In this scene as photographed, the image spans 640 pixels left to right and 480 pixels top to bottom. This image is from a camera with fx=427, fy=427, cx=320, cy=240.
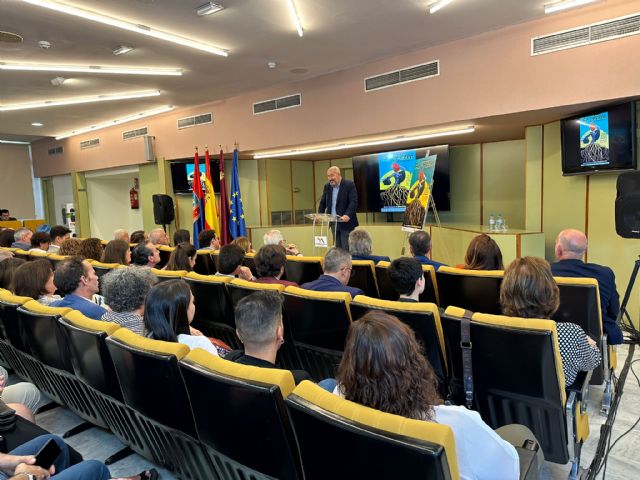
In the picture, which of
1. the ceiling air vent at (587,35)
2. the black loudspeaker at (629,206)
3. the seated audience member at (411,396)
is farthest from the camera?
the ceiling air vent at (587,35)

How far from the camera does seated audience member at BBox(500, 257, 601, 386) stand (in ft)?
6.52

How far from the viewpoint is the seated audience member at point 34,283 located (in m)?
3.02

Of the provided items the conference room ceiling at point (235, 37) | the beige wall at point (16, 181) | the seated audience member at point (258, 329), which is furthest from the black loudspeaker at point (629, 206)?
the beige wall at point (16, 181)


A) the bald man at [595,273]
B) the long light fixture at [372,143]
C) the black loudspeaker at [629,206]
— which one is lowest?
the bald man at [595,273]

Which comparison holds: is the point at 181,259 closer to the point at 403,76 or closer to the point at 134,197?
the point at 403,76

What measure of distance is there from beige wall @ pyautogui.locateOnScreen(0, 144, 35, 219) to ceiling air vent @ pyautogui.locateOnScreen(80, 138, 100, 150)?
3.16 meters

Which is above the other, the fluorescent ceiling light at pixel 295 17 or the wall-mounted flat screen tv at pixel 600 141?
the fluorescent ceiling light at pixel 295 17

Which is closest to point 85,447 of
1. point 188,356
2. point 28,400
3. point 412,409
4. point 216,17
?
point 28,400

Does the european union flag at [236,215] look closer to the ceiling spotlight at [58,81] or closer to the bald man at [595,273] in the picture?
the ceiling spotlight at [58,81]

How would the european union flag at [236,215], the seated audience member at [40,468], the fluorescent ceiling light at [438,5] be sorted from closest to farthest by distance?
the seated audience member at [40,468] → the fluorescent ceiling light at [438,5] → the european union flag at [236,215]

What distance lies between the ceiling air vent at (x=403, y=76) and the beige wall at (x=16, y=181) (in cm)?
1210

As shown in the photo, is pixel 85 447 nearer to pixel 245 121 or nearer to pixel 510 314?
pixel 510 314

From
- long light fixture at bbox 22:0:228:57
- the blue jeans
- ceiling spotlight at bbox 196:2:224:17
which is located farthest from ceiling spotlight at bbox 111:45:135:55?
the blue jeans

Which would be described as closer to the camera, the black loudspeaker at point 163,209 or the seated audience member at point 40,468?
the seated audience member at point 40,468
